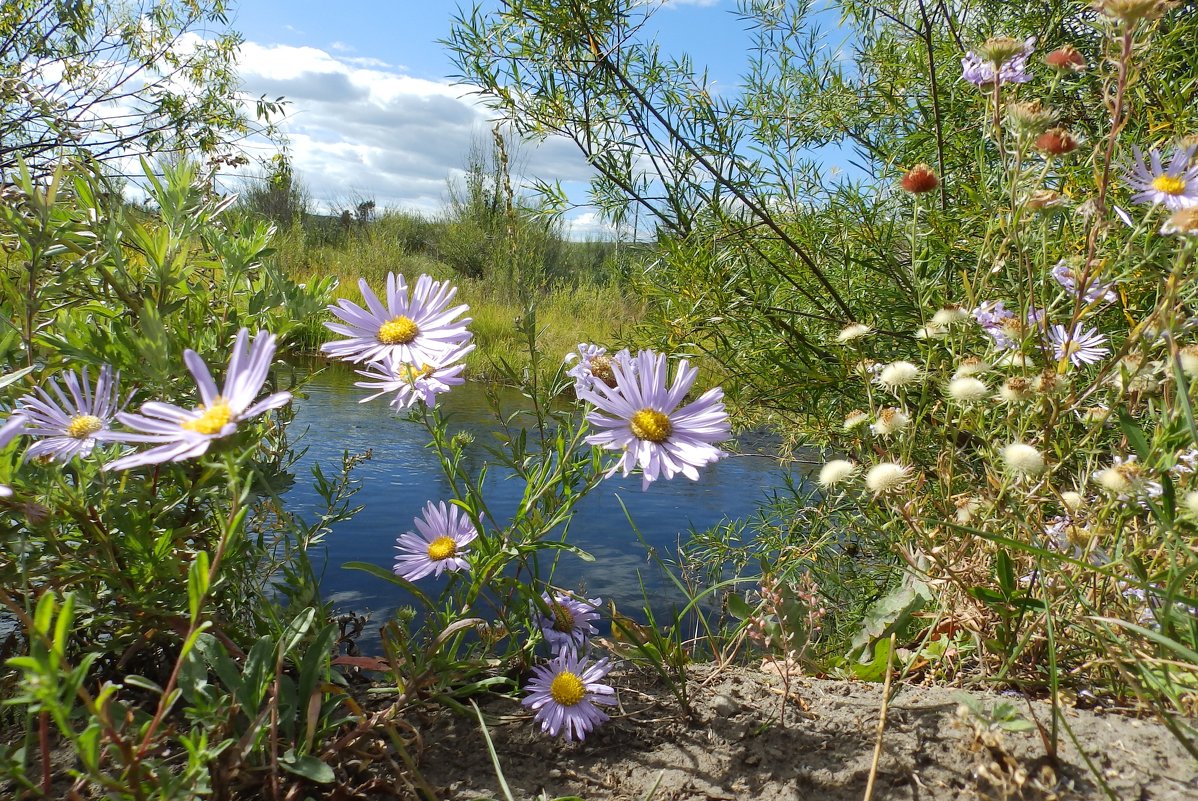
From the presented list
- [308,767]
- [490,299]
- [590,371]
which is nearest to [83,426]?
[308,767]

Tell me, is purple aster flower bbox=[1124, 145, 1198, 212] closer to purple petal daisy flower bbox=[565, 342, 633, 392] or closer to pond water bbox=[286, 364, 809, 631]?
purple petal daisy flower bbox=[565, 342, 633, 392]

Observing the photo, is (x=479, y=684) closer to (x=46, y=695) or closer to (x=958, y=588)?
(x=46, y=695)

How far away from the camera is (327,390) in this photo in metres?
5.71

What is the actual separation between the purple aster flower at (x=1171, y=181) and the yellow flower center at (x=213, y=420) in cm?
116

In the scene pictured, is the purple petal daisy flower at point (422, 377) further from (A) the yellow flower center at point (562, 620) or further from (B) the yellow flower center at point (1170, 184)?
(B) the yellow flower center at point (1170, 184)

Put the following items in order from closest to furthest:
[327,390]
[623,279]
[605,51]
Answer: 1. [605,51]
2. [623,279]
3. [327,390]

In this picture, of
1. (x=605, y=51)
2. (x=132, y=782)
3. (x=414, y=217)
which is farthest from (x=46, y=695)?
(x=414, y=217)

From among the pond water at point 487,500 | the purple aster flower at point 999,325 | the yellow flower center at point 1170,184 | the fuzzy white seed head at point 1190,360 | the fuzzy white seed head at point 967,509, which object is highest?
the yellow flower center at point 1170,184

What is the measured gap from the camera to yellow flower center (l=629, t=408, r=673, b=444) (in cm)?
95

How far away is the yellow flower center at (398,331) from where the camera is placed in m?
1.01

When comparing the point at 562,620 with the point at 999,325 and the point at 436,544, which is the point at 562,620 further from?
the point at 999,325

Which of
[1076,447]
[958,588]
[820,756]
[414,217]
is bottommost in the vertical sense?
[820,756]

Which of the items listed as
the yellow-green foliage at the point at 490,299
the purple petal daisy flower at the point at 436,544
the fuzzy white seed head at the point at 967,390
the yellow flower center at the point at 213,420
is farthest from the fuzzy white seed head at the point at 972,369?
the yellow-green foliage at the point at 490,299

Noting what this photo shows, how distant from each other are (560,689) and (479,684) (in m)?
0.11
